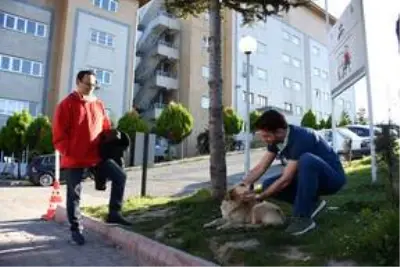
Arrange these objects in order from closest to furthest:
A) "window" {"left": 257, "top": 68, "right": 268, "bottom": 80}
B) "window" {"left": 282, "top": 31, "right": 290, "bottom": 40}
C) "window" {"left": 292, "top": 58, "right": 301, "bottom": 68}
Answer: "window" {"left": 257, "top": 68, "right": 268, "bottom": 80} < "window" {"left": 282, "top": 31, "right": 290, "bottom": 40} < "window" {"left": 292, "top": 58, "right": 301, "bottom": 68}

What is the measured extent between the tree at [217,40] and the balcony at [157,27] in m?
33.9

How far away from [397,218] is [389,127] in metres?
1.87

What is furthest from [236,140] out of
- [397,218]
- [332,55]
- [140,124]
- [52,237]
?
[397,218]

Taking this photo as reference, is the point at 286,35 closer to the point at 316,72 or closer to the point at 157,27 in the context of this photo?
the point at 316,72

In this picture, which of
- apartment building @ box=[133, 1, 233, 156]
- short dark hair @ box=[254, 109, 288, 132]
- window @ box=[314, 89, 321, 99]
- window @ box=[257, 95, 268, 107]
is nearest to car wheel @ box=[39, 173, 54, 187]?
short dark hair @ box=[254, 109, 288, 132]

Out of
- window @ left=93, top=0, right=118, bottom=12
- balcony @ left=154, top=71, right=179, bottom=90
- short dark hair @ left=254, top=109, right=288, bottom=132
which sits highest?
window @ left=93, top=0, right=118, bottom=12

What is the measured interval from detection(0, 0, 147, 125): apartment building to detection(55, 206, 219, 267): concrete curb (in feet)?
89.8

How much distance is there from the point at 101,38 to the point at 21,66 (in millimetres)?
6399

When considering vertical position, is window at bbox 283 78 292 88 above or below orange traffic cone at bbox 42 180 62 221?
above

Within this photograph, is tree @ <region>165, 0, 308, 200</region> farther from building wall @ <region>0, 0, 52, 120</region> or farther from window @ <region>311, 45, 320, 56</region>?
window @ <region>311, 45, 320, 56</region>

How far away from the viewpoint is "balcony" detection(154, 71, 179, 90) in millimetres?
40250

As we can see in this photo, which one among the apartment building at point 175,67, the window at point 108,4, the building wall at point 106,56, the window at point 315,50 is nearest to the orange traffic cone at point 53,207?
the building wall at point 106,56

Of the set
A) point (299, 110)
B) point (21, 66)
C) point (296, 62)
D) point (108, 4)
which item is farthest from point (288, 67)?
point (21, 66)

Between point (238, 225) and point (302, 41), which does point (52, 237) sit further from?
point (302, 41)
